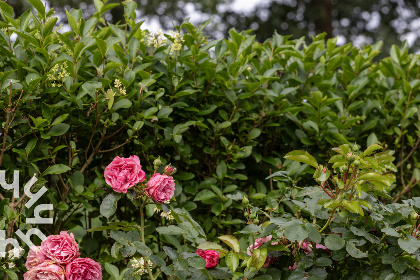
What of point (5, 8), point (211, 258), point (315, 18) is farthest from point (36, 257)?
point (315, 18)

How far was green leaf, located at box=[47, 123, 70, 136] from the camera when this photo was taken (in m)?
1.73

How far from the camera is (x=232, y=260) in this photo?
Answer: 1.45m

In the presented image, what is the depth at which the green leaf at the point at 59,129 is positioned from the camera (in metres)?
1.73

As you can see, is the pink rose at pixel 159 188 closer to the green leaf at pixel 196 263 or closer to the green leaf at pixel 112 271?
the green leaf at pixel 196 263

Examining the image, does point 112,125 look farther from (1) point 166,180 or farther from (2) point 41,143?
(1) point 166,180

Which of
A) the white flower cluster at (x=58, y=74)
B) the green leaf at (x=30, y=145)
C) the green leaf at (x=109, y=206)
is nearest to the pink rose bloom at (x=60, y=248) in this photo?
the green leaf at (x=109, y=206)

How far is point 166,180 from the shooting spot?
152cm

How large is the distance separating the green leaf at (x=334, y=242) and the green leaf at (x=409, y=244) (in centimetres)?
20

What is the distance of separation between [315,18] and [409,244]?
12.2 meters

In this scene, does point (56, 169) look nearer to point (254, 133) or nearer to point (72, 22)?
point (72, 22)

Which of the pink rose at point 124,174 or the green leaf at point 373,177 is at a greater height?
the pink rose at point 124,174

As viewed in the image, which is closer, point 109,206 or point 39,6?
point 109,206

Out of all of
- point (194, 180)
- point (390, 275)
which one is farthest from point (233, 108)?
point (390, 275)

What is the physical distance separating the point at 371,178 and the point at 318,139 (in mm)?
802
